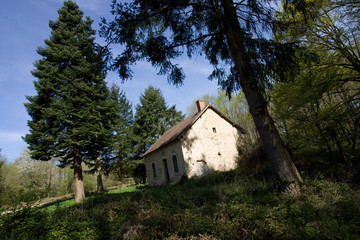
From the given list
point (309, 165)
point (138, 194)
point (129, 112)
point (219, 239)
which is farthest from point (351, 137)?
point (129, 112)

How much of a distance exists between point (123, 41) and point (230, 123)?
14597mm

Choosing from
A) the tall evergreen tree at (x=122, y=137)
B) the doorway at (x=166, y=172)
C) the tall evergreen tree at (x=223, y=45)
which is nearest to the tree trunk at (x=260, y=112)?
the tall evergreen tree at (x=223, y=45)

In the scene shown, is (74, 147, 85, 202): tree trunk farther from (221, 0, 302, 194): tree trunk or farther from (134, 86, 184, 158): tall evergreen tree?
(221, 0, 302, 194): tree trunk

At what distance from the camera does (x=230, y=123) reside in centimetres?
1844

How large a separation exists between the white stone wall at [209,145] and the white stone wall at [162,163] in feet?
2.12

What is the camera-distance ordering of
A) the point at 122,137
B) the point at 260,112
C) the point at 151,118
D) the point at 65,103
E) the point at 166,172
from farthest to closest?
the point at 151,118
the point at 122,137
the point at 166,172
the point at 65,103
the point at 260,112

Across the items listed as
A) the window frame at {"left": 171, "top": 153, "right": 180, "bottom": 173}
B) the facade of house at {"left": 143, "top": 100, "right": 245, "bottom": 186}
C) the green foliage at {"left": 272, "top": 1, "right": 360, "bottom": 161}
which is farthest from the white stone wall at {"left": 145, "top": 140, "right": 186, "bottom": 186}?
the green foliage at {"left": 272, "top": 1, "right": 360, "bottom": 161}

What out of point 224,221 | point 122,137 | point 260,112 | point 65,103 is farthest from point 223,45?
point 122,137

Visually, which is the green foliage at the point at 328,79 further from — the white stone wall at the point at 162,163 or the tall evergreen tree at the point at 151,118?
the tall evergreen tree at the point at 151,118

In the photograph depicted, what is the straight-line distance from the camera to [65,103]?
1415 cm

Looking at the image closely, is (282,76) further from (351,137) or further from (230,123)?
(230,123)

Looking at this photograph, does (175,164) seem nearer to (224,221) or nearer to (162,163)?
(162,163)

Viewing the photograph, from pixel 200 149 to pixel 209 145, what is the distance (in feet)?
3.54

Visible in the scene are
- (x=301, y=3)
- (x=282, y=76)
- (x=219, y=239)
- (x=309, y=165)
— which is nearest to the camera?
(x=219, y=239)
